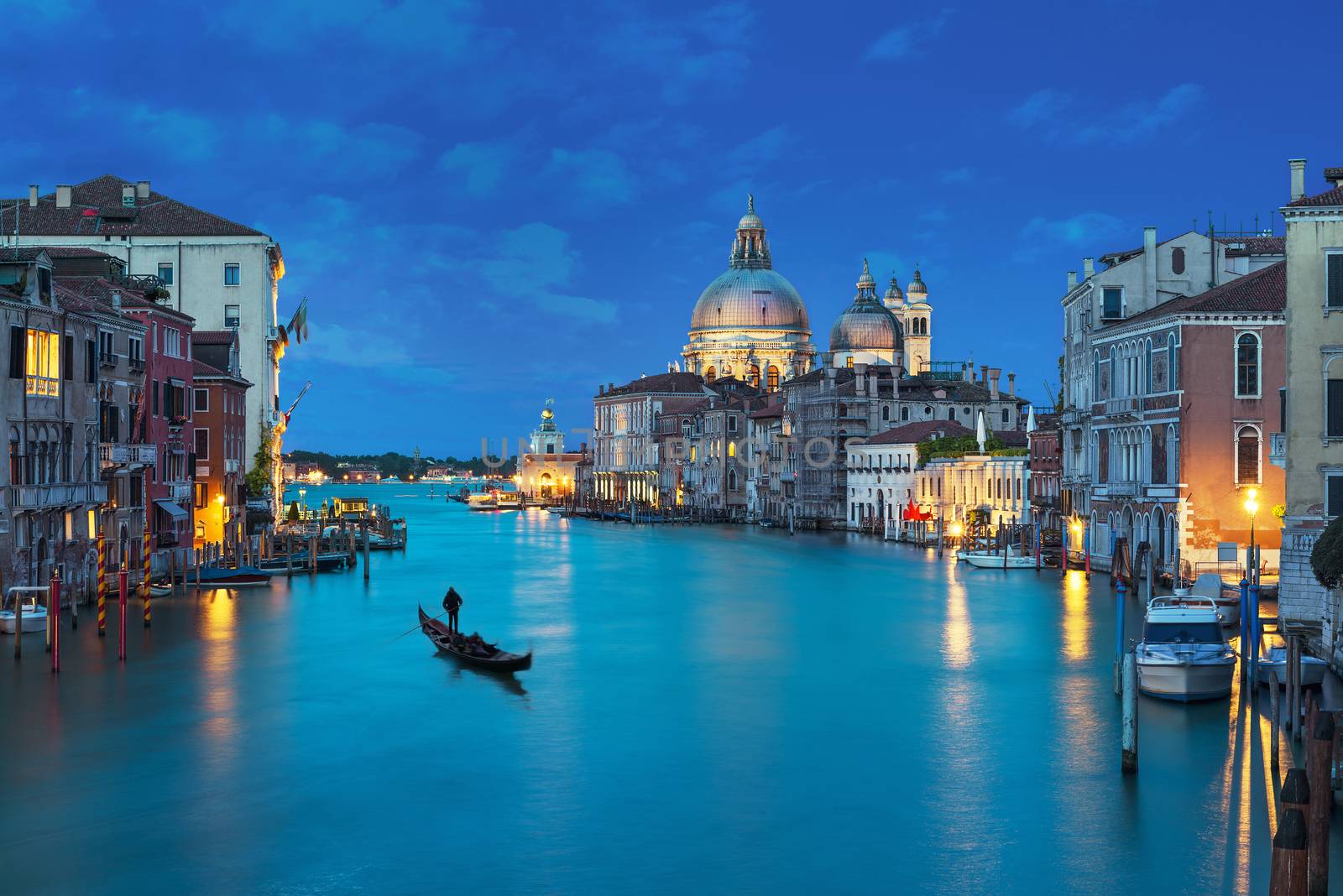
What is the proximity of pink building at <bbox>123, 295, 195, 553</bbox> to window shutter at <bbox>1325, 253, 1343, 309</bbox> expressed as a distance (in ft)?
73.4

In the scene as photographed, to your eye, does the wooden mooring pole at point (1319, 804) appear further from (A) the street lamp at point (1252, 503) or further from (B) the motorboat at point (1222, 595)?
(A) the street lamp at point (1252, 503)

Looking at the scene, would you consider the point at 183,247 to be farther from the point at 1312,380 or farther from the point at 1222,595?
the point at 1312,380

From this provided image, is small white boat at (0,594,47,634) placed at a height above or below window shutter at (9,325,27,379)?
below

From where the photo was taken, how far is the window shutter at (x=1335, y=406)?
81.4 ft

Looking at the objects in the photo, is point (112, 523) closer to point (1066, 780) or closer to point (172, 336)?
point (172, 336)

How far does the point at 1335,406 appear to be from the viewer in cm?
2484

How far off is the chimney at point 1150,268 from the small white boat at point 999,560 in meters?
10.1

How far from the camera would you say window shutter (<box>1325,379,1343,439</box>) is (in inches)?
977

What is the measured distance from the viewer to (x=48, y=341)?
29328mm

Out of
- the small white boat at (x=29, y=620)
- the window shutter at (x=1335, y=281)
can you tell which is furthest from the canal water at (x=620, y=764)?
the window shutter at (x=1335, y=281)

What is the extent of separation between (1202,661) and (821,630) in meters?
12.5

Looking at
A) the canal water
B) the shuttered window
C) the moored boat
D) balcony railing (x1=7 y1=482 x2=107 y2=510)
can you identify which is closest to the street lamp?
the canal water

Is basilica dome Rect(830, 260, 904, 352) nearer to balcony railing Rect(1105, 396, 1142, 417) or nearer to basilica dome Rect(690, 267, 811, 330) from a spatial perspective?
basilica dome Rect(690, 267, 811, 330)

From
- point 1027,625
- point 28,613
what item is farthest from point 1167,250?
point 28,613
